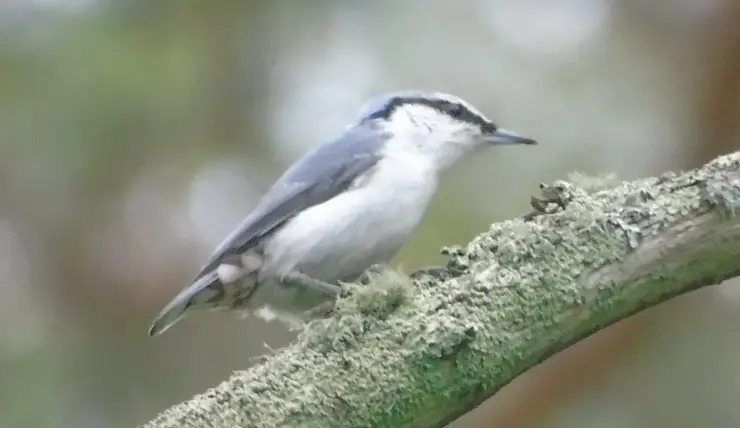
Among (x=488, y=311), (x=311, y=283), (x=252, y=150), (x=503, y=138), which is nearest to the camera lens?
(x=488, y=311)

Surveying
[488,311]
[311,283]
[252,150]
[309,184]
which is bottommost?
[488,311]

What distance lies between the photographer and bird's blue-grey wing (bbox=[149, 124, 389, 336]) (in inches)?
28.8

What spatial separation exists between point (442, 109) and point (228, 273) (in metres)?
0.30

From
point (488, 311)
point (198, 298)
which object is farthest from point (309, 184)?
point (488, 311)

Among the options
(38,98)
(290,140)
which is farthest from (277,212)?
(38,98)

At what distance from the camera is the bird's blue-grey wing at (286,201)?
732 mm

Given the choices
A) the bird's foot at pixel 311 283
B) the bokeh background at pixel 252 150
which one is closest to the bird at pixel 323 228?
the bird's foot at pixel 311 283

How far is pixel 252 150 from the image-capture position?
1196 mm

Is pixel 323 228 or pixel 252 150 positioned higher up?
pixel 252 150

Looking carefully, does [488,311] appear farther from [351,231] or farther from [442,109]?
[442,109]

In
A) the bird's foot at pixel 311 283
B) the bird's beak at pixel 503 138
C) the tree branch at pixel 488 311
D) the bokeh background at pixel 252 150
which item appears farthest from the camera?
the bokeh background at pixel 252 150

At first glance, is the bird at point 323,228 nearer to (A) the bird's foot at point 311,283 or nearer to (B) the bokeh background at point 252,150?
(A) the bird's foot at point 311,283

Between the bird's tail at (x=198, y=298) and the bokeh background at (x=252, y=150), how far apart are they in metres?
0.35

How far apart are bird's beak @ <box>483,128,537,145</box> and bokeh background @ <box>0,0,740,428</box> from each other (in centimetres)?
27
